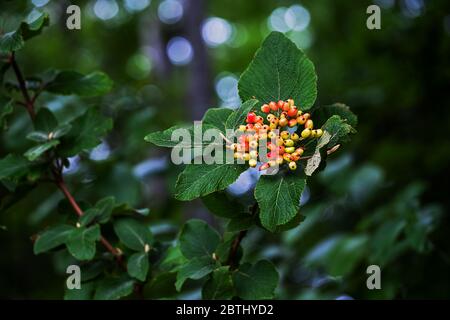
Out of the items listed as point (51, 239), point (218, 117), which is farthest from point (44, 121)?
point (218, 117)

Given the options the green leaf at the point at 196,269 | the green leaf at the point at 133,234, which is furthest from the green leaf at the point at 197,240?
the green leaf at the point at 133,234

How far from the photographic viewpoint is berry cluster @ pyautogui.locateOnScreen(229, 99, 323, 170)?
0.92 meters

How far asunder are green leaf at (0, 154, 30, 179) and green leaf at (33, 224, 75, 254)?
157mm

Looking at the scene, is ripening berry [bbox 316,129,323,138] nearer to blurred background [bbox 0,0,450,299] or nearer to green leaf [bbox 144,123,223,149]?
green leaf [bbox 144,123,223,149]

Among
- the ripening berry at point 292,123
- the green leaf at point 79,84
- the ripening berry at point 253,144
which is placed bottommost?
the ripening berry at point 253,144

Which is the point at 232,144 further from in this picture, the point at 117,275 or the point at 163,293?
the point at 163,293

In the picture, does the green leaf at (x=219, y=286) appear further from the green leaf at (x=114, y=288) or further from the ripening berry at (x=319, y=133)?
the ripening berry at (x=319, y=133)

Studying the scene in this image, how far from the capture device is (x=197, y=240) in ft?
3.99

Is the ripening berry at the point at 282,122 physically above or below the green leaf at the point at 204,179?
above

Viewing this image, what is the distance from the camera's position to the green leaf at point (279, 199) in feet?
3.06

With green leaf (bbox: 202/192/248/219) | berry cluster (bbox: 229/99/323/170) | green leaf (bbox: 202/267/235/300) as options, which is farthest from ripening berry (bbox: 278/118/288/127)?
green leaf (bbox: 202/267/235/300)

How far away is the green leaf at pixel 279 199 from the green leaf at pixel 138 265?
15.2 inches

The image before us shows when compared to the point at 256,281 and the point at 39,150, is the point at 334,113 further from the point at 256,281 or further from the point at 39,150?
the point at 39,150

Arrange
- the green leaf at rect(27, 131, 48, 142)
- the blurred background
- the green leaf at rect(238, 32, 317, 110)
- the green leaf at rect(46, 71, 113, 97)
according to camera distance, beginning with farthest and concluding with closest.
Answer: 1. the blurred background
2. the green leaf at rect(46, 71, 113, 97)
3. the green leaf at rect(27, 131, 48, 142)
4. the green leaf at rect(238, 32, 317, 110)
